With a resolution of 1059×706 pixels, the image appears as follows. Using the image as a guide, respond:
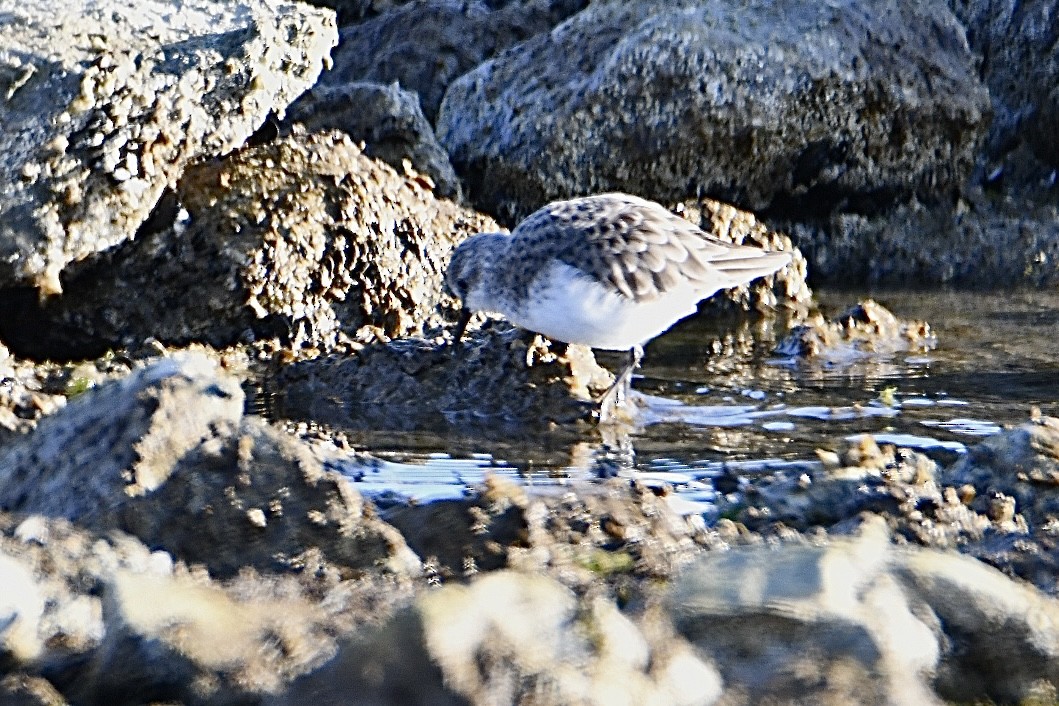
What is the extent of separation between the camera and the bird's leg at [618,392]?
239 inches

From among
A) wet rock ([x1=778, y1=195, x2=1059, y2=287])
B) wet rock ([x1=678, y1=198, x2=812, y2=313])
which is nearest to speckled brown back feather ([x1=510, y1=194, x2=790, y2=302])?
wet rock ([x1=678, y1=198, x2=812, y2=313])

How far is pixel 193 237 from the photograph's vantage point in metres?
7.63

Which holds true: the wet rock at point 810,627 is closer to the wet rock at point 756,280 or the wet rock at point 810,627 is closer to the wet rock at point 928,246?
the wet rock at point 756,280

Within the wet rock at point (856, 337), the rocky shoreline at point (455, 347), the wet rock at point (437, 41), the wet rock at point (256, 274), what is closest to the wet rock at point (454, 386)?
the rocky shoreline at point (455, 347)

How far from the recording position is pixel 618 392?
6.21 m

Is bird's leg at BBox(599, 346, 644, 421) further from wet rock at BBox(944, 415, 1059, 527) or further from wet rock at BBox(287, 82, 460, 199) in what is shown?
wet rock at BBox(287, 82, 460, 199)

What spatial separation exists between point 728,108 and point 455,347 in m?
4.11

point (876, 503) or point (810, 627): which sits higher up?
point (810, 627)

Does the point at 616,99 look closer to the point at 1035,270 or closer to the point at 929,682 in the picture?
the point at 1035,270

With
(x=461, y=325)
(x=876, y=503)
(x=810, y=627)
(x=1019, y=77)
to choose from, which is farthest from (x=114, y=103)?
(x=1019, y=77)

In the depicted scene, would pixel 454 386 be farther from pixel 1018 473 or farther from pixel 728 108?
pixel 728 108

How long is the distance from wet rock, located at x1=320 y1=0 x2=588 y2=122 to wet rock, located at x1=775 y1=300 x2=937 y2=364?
5.31m

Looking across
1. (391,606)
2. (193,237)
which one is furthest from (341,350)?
(391,606)

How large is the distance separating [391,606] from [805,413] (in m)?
3.17
